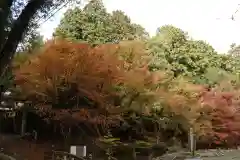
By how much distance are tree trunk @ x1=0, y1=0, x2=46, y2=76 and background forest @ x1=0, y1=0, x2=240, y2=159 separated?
2.25 metres

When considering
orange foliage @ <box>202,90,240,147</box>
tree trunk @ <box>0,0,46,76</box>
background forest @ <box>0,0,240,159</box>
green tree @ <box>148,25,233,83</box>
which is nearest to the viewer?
tree trunk @ <box>0,0,46,76</box>

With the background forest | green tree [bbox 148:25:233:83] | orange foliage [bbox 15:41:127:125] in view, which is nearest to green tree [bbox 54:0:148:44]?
the background forest

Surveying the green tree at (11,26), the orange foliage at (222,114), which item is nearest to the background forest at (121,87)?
the orange foliage at (222,114)

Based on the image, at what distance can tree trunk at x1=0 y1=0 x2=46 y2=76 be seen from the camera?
505cm

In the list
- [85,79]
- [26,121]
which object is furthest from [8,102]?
[85,79]

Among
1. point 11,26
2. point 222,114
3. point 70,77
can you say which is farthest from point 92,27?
point 11,26

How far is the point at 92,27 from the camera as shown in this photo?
1001 inches

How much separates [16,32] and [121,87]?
13763mm

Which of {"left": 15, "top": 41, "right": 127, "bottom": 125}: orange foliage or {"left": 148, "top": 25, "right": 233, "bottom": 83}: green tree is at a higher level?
{"left": 148, "top": 25, "right": 233, "bottom": 83}: green tree

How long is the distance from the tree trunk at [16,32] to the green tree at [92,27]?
1868 cm

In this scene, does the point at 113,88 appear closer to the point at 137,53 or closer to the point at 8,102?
the point at 137,53

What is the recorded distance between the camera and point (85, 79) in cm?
1602

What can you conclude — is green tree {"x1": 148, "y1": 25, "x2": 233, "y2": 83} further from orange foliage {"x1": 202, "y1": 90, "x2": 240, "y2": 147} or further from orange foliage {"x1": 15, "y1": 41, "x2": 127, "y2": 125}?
orange foliage {"x1": 15, "y1": 41, "x2": 127, "y2": 125}

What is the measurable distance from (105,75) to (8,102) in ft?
17.4
